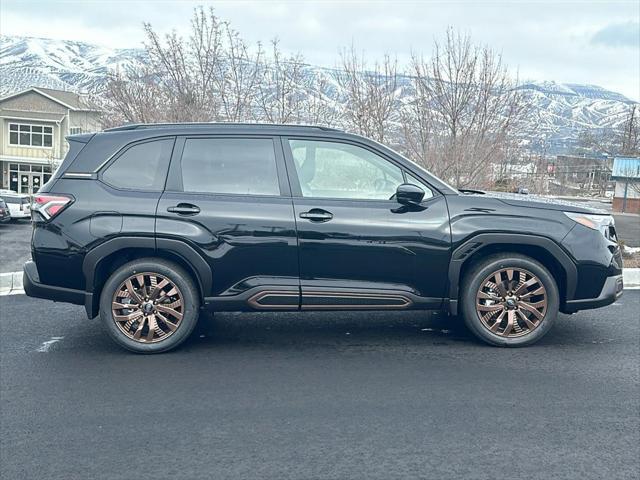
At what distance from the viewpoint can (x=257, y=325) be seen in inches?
253

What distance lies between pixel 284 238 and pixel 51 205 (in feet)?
6.05

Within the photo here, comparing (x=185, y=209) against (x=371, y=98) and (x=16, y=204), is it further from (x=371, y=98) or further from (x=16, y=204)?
(x=16, y=204)

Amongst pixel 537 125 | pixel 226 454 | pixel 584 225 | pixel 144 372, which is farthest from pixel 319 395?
pixel 537 125

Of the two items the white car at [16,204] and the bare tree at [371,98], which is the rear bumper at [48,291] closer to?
the bare tree at [371,98]

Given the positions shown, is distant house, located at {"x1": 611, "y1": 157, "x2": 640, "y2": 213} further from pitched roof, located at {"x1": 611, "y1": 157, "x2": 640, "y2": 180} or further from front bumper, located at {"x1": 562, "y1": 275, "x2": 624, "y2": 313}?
front bumper, located at {"x1": 562, "y1": 275, "x2": 624, "y2": 313}

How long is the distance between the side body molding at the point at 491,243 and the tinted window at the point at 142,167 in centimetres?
243

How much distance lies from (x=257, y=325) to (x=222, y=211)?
1469 mm

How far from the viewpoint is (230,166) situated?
220 inches

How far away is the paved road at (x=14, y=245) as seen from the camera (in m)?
16.4

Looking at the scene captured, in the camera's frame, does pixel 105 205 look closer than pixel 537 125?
Yes

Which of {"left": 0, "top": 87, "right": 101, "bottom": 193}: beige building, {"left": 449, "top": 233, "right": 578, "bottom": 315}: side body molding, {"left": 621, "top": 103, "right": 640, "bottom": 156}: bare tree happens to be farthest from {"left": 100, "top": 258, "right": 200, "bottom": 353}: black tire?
{"left": 621, "top": 103, "right": 640, "bottom": 156}: bare tree

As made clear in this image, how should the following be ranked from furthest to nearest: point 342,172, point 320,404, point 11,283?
point 11,283 → point 342,172 → point 320,404

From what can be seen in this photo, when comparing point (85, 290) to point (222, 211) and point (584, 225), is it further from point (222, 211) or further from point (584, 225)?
point (584, 225)

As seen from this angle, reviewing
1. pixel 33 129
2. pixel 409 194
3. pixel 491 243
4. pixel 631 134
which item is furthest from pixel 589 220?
pixel 631 134
